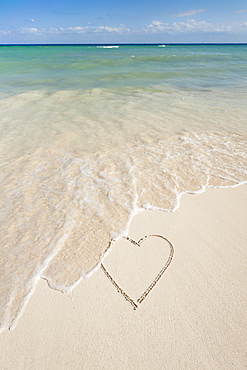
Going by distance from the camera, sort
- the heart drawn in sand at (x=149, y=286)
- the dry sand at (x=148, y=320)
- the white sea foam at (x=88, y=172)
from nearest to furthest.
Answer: the dry sand at (x=148, y=320) → the heart drawn in sand at (x=149, y=286) → the white sea foam at (x=88, y=172)

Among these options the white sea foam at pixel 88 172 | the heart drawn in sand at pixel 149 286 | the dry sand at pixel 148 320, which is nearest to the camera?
the dry sand at pixel 148 320

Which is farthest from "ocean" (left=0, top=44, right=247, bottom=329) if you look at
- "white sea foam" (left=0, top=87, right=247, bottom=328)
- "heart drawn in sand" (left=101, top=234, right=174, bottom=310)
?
"heart drawn in sand" (left=101, top=234, right=174, bottom=310)

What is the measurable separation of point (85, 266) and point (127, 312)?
0.58 metres

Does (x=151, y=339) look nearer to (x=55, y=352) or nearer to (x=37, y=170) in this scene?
(x=55, y=352)

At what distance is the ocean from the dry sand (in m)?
0.19

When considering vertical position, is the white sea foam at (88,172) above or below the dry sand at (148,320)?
below

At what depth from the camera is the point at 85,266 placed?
2.21m

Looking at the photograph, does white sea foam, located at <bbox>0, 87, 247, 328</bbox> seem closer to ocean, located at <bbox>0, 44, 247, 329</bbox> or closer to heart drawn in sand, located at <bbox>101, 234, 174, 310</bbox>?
ocean, located at <bbox>0, 44, 247, 329</bbox>

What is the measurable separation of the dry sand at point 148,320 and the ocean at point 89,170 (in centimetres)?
19

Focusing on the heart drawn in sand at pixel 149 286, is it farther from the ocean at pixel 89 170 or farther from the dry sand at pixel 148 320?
the ocean at pixel 89 170

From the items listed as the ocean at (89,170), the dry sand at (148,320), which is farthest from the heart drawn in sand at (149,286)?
the ocean at (89,170)

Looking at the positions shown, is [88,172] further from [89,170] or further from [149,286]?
[149,286]

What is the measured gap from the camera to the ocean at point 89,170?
2.33 m

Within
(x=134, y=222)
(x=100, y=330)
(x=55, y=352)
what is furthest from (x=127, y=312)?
(x=134, y=222)
